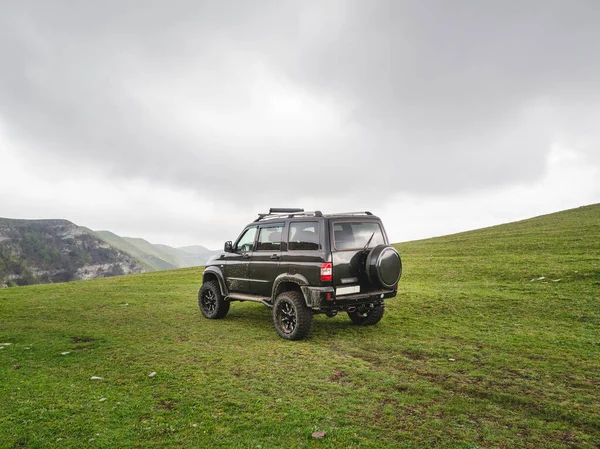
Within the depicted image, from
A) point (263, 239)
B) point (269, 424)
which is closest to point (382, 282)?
point (263, 239)

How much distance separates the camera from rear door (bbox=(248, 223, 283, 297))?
30.0 feet

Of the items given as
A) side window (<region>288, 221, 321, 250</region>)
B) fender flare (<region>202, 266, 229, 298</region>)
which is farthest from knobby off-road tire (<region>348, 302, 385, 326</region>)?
fender flare (<region>202, 266, 229, 298</region>)

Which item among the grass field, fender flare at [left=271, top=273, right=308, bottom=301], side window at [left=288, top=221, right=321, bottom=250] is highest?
side window at [left=288, top=221, right=321, bottom=250]

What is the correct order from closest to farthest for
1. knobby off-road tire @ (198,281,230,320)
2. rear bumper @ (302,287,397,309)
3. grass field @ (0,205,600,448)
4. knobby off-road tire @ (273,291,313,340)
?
grass field @ (0,205,600,448) → rear bumper @ (302,287,397,309) → knobby off-road tire @ (273,291,313,340) → knobby off-road tire @ (198,281,230,320)

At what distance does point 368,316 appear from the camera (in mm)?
9695

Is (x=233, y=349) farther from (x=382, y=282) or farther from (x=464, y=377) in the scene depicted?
(x=464, y=377)

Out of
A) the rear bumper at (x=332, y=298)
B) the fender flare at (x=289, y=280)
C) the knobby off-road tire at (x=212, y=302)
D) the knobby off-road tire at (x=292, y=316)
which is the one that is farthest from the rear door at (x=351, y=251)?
the knobby off-road tire at (x=212, y=302)

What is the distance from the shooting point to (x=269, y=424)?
4484mm

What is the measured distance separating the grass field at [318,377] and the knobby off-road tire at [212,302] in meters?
0.34

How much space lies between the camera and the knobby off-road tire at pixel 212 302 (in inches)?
425

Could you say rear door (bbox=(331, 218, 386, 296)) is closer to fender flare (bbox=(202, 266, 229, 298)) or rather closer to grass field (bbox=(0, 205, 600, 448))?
grass field (bbox=(0, 205, 600, 448))

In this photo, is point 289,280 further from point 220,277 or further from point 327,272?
point 220,277

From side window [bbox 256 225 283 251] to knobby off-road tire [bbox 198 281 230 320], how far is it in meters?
2.05

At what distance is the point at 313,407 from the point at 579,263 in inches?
579
